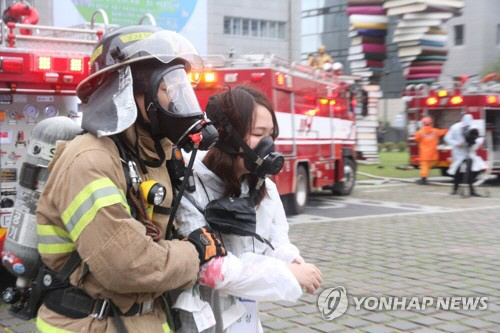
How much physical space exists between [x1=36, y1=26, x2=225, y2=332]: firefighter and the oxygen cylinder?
0.74 ft

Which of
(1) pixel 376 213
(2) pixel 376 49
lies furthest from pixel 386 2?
Result: (1) pixel 376 213

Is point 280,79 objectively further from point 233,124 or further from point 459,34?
point 459,34

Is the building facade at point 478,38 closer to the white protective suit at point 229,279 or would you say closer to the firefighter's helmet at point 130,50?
the white protective suit at point 229,279

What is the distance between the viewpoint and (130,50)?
1949mm

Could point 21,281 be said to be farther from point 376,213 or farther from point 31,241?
point 376,213

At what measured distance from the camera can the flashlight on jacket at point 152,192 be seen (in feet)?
6.00

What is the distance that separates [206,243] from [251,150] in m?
0.45

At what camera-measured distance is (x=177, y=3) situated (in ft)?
104

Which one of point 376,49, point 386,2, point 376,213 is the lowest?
point 376,213

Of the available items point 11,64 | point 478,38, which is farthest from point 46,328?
point 478,38

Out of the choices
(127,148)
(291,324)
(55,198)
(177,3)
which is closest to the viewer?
(55,198)

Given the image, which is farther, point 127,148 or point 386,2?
point 386,2

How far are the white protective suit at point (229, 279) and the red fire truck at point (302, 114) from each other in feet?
19.3

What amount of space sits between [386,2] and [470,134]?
505 inches
